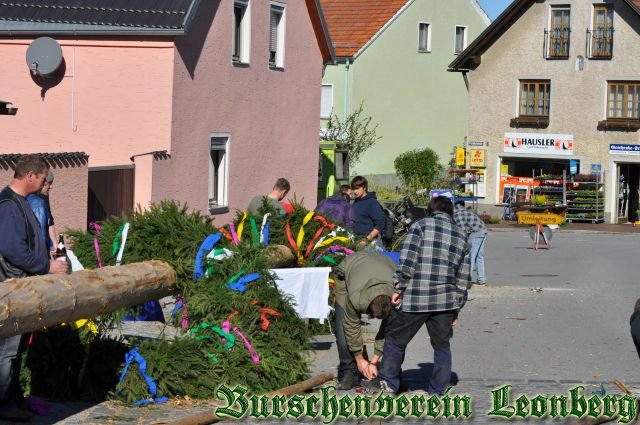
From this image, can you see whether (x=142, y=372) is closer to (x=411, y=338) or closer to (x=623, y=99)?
(x=411, y=338)

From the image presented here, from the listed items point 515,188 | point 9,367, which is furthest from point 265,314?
point 515,188

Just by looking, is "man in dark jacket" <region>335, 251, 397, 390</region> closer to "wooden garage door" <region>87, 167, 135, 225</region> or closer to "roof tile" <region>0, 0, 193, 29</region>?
"wooden garage door" <region>87, 167, 135, 225</region>

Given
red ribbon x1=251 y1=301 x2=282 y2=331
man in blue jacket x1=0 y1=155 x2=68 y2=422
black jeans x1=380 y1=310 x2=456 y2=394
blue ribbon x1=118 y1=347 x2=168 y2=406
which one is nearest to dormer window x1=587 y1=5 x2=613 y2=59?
black jeans x1=380 y1=310 x2=456 y2=394

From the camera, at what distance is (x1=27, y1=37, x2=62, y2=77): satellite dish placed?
20391 mm

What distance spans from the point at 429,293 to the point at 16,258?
3308 mm

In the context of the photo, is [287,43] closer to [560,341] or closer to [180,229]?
[560,341]

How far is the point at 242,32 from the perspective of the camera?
23.7 metres

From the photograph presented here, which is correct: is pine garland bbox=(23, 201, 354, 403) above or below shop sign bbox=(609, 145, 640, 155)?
below

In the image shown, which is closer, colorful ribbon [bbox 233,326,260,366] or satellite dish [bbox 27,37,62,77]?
colorful ribbon [bbox 233,326,260,366]

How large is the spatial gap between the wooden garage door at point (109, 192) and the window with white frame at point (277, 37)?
6.89 meters

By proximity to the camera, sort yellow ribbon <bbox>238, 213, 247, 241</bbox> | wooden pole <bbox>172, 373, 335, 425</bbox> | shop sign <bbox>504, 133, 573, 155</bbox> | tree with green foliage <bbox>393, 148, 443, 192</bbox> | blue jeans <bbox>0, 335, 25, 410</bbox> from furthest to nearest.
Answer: tree with green foliage <bbox>393, 148, 443, 192</bbox> < shop sign <bbox>504, 133, 573, 155</bbox> < yellow ribbon <bbox>238, 213, 247, 241</bbox> < wooden pole <bbox>172, 373, 335, 425</bbox> < blue jeans <bbox>0, 335, 25, 410</bbox>

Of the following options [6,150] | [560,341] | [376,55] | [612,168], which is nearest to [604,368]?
[560,341]

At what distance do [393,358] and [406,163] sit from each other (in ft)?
118

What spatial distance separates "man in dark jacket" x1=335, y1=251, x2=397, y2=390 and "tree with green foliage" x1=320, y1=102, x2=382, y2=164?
99.1 feet
